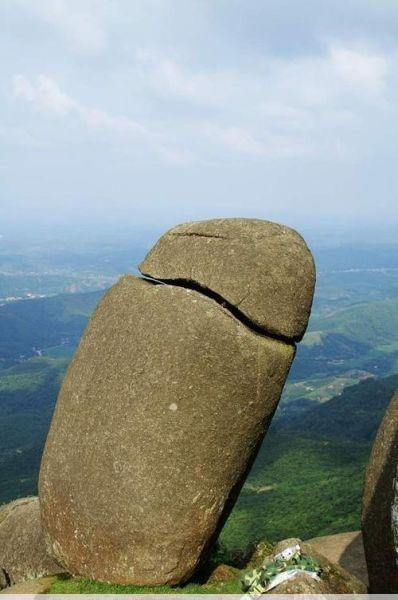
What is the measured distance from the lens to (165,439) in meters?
14.1

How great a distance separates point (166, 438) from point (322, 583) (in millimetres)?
5492

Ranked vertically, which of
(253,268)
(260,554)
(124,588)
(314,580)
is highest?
(253,268)

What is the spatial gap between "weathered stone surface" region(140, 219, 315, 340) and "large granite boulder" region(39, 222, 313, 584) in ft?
1.02

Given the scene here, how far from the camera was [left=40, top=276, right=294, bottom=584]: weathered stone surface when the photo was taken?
14.1 metres

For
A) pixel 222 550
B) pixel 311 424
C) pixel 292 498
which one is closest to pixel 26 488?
pixel 292 498

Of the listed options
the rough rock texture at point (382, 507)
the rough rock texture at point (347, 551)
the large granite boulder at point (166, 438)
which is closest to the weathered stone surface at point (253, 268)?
the large granite boulder at point (166, 438)

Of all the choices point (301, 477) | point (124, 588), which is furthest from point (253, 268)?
point (301, 477)

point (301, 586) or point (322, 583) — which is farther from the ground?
point (301, 586)

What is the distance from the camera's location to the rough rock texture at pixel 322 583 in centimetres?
959

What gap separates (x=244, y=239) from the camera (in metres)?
15.0

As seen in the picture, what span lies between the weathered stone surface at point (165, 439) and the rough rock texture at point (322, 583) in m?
3.27

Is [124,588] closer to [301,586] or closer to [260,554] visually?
[260,554]

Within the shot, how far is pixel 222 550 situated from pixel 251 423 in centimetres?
611

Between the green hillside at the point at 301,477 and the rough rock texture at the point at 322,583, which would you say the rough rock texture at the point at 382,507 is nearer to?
the rough rock texture at the point at 322,583
